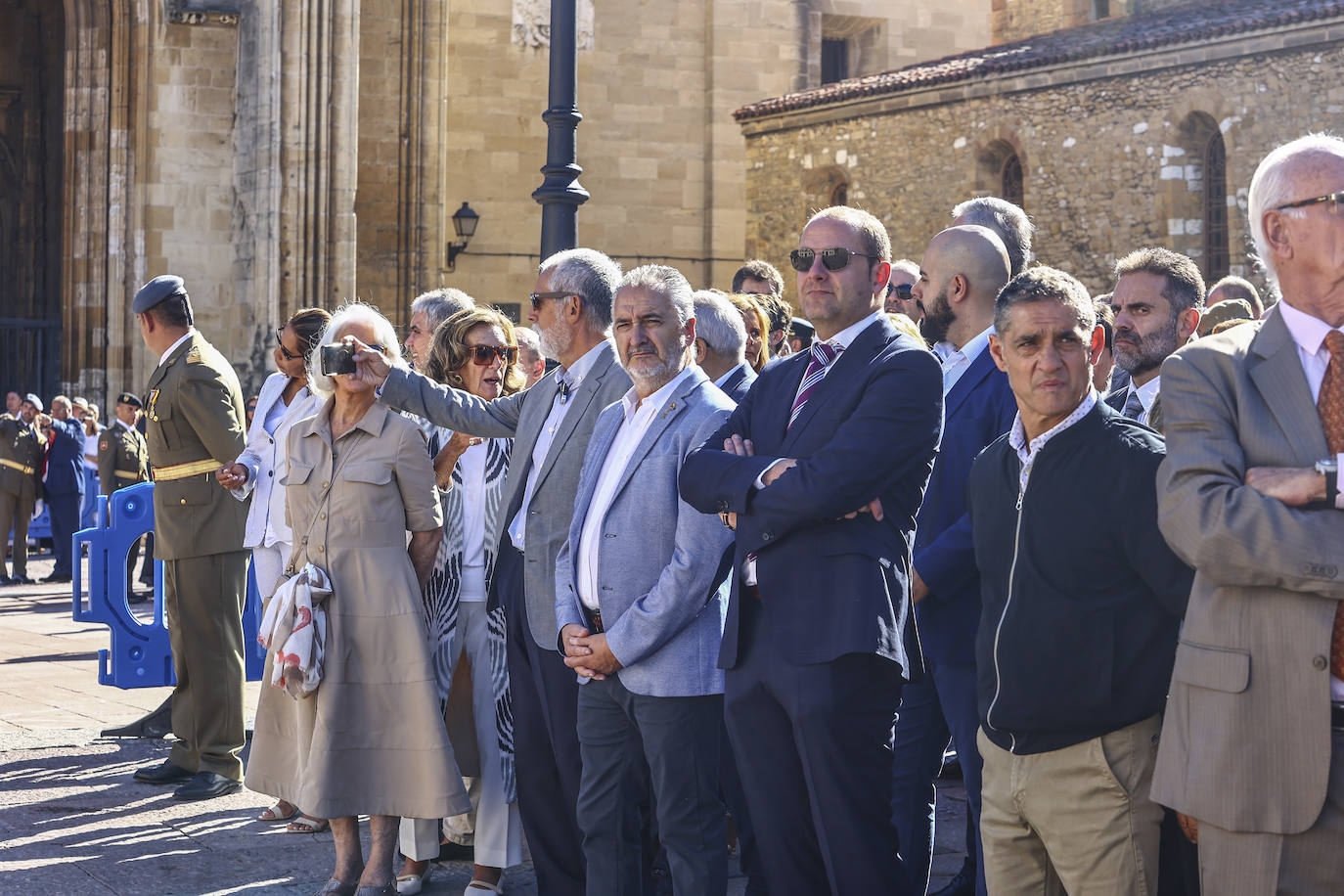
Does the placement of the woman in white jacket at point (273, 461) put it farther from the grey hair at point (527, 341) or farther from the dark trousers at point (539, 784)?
the dark trousers at point (539, 784)

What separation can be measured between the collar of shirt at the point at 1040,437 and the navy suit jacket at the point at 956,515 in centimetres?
90

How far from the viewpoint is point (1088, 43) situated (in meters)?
22.6

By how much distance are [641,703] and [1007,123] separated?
20.3 meters

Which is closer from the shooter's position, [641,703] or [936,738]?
[641,703]

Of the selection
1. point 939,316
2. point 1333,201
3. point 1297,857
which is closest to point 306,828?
point 939,316

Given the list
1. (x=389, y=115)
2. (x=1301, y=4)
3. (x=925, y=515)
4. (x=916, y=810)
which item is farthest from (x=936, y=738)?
(x=1301, y=4)

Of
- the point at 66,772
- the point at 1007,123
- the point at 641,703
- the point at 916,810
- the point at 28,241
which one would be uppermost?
the point at 1007,123

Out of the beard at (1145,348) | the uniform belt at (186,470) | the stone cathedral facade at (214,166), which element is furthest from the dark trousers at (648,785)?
the stone cathedral facade at (214,166)

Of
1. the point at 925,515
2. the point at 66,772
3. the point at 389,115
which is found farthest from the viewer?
the point at 389,115

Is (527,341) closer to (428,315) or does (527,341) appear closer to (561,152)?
(428,315)

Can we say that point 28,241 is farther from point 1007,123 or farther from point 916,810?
point 916,810

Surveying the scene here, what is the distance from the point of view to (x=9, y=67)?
957 inches

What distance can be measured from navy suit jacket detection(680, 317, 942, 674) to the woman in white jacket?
2810 mm

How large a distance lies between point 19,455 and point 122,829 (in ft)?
41.8
